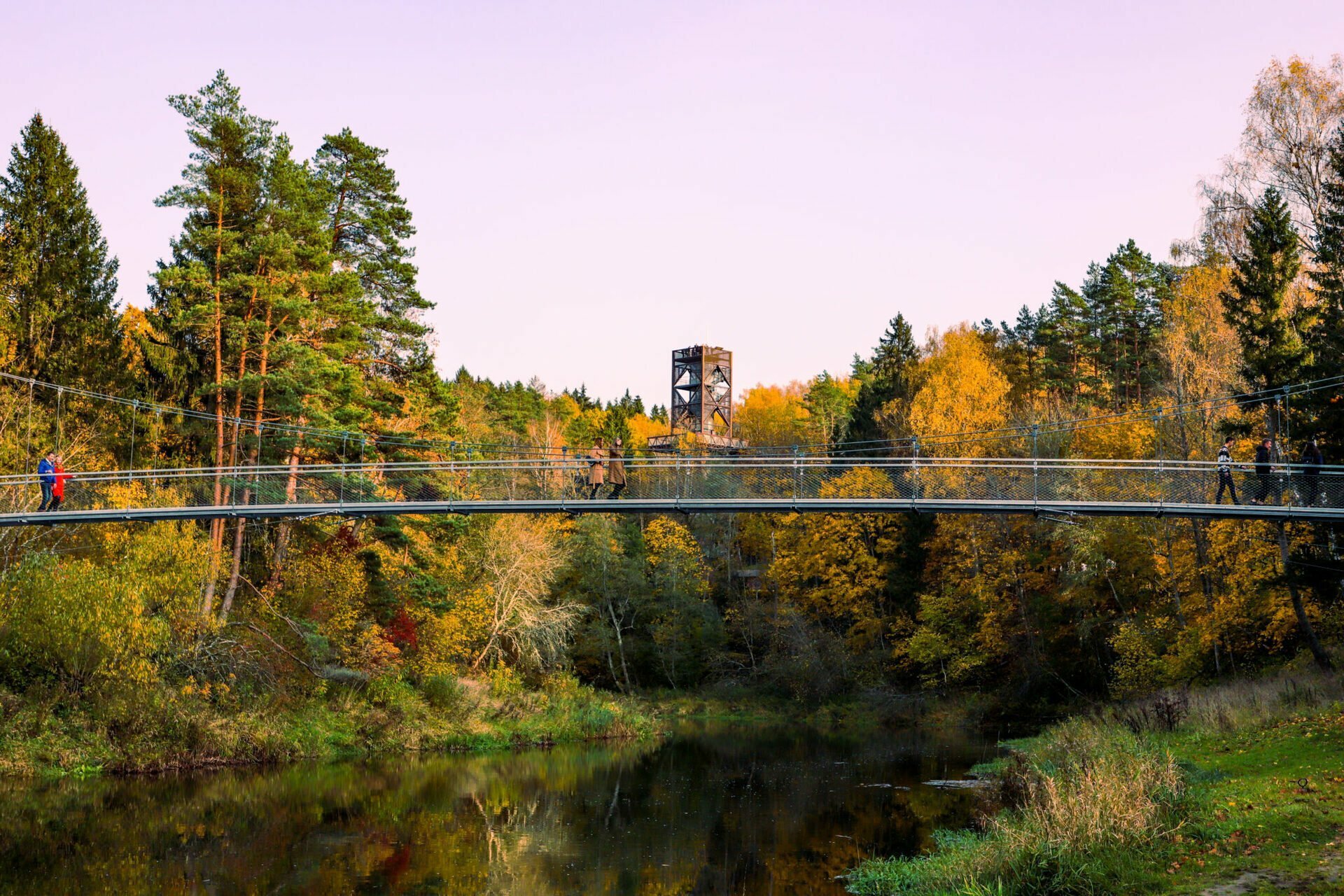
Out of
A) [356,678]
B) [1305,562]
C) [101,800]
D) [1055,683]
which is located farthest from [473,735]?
[1305,562]

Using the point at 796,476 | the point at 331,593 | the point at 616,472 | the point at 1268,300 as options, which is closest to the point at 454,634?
the point at 331,593

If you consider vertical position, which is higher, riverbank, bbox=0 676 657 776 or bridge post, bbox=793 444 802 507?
bridge post, bbox=793 444 802 507

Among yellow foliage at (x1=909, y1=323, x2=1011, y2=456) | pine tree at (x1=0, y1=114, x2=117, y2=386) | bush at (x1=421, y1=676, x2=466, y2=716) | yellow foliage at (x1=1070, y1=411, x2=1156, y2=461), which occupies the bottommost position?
bush at (x1=421, y1=676, x2=466, y2=716)

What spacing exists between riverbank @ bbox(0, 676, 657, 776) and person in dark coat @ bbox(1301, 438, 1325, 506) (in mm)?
21117

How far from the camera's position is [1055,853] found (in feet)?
40.9

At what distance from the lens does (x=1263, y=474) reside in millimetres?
19234

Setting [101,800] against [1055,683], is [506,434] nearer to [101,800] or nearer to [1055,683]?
[1055,683]

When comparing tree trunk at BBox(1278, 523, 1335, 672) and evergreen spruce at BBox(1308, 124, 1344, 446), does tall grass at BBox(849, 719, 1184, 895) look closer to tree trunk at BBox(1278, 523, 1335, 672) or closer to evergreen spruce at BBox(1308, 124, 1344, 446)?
tree trunk at BBox(1278, 523, 1335, 672)

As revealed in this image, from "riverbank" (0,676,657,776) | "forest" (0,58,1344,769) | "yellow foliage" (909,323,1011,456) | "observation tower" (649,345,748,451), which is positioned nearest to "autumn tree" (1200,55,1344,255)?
"forest" (0,58,1344,769)

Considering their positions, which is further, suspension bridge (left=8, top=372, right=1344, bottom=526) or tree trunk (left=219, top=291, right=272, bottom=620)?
tree trunk (left=219, top=291, right=272, bottom=620)

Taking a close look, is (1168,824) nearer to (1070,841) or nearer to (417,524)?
(1070,841)

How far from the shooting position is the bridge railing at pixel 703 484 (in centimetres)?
2020

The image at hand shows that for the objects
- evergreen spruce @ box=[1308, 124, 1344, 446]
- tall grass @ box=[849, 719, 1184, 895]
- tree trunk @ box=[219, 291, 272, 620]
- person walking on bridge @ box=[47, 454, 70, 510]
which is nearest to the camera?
tall grass @ box=[849, 719, 1184, 895]

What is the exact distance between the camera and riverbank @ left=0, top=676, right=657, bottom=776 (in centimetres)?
2359
